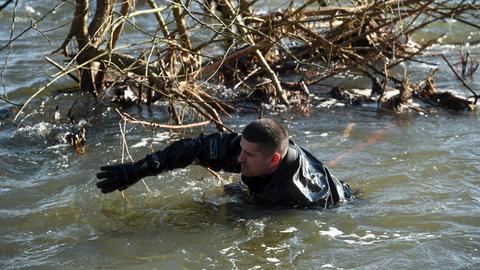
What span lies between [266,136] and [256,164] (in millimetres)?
221

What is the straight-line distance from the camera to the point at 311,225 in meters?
5.44

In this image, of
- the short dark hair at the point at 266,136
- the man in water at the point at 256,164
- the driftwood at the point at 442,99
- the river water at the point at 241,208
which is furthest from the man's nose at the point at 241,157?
the driftwood at the point at 442,99

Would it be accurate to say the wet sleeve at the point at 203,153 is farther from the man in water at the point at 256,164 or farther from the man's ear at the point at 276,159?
the man's ear at the point at 276,159

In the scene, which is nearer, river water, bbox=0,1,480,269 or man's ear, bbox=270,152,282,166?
river water, bbox=0,1,480,269

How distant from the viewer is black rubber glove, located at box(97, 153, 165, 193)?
5.22 metres

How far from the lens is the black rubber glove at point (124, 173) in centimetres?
522

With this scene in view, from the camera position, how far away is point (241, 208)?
5.75 m

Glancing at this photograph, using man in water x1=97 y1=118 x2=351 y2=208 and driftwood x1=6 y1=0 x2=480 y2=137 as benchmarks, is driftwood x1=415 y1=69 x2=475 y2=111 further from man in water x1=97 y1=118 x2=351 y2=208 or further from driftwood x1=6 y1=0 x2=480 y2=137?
man in water x1=97 y1=118 x2=351 y2=208

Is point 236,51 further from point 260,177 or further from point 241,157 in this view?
point 241,157

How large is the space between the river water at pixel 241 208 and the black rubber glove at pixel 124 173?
345 mm

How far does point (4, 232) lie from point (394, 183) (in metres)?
3.09

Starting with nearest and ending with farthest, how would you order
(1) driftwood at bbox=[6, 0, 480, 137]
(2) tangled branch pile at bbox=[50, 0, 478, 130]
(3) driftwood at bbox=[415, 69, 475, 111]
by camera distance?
(2) tangled branch pile at bbox=[50, 0, 478, 130] < (1) driftwood at bbox=[6, 0, 480, 137] < (3) driftwood at bbox=[415, 69, 475, 111]

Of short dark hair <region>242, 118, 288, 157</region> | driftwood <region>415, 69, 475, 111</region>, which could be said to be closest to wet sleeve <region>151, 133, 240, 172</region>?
short dark hair <region>242, 118, 288, 157</region>

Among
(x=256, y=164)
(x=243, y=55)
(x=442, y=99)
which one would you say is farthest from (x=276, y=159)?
(x=442, y=99)
